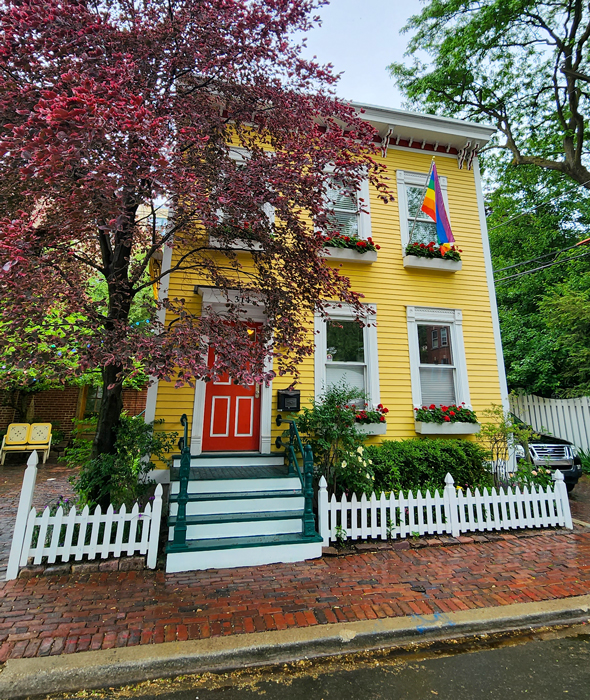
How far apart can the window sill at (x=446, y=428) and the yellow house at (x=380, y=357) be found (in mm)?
30

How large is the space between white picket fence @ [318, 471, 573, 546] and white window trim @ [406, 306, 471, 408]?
2088mm

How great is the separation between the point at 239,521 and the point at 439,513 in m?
2.96

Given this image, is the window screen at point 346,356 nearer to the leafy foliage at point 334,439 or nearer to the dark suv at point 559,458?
the leafy foliage at point 334,439

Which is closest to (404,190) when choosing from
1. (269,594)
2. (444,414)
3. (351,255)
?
(351,255)

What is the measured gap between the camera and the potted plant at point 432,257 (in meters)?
7.80

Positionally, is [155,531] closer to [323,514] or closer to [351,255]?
[323,514]

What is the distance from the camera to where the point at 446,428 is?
23.5 feet

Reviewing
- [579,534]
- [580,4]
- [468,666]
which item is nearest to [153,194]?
[468,666]

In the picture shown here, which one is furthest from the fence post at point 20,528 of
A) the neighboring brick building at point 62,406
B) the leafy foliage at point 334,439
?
the neighboring brick building at point 62,406

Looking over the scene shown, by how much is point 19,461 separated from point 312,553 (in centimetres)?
1067

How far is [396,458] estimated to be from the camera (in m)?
6.16

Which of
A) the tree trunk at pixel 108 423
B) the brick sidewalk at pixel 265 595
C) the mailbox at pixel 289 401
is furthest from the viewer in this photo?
the mailbox at pixel 289 401

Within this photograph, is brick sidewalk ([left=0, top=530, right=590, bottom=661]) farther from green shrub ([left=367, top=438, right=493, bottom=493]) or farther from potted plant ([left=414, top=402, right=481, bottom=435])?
potted plant ([left=414, top=402, right=481, bottom=435])

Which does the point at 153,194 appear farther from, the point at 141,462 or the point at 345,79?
the point at 141,462
